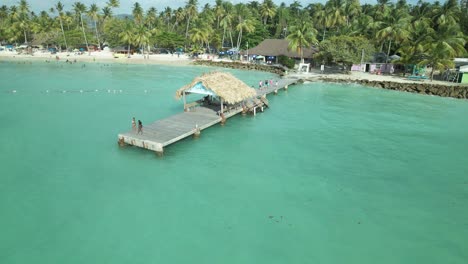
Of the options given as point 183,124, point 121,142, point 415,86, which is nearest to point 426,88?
point 415,86

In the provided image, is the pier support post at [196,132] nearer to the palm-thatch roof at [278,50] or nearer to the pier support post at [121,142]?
the pier support post at [121,142]

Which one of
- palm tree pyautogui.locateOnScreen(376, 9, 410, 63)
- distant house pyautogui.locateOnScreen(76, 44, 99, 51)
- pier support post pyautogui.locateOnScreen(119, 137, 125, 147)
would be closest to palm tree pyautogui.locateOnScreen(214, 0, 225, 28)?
distant house pyautogui.locateOnScreen(76, 44, 99, 51)

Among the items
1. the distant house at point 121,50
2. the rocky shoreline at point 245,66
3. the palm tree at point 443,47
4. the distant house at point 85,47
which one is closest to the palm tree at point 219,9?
the rocky shoreline at point 245,66

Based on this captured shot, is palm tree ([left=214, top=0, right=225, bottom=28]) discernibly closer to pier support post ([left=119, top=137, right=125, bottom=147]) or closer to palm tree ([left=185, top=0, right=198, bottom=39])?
palm tree ([left=185, top=0, right=198, bottom=39])

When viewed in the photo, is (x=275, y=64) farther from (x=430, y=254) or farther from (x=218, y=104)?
(x=430, y=254)

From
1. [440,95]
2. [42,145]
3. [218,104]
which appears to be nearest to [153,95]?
[218,104]
